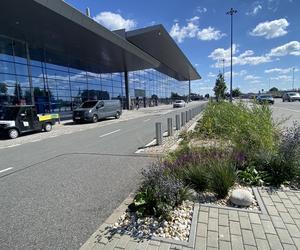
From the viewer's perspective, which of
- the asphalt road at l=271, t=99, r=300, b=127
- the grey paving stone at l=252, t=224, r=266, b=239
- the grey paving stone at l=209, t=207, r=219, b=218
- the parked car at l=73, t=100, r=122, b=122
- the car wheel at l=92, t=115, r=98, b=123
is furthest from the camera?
the car wheel at l=92, t=115, r=98, b=123

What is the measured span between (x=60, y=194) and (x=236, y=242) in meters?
3.45

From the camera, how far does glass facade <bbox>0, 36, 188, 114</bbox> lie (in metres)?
20.2

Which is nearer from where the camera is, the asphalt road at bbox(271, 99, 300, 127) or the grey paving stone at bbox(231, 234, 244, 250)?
the grey paving stone at bbox(231, 234, 244, 250)

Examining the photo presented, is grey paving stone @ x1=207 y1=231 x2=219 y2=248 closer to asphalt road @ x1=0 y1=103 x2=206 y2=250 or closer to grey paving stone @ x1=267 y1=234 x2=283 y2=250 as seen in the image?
grey paving stone @ x1=267 y1=234 x2=283 y2=250

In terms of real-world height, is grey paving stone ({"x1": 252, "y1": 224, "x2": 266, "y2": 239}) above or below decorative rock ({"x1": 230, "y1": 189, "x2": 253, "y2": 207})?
below

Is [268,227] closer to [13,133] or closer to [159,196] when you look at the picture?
[159,196]

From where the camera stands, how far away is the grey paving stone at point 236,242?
8.81 feet

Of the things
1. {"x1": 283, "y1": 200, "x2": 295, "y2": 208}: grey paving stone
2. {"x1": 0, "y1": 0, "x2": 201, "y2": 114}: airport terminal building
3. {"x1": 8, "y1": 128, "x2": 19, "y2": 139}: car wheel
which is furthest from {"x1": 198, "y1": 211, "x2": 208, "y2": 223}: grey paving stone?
{"x1": 0, "y1": 0, "x2": 201, "y2": 114}: airport terminal building

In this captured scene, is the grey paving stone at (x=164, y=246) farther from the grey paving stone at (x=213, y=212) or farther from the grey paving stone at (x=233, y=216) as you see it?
the grey paving stone at (x=233, y=216)

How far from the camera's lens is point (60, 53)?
85.1 ft

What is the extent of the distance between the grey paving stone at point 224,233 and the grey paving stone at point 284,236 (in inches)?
24.3

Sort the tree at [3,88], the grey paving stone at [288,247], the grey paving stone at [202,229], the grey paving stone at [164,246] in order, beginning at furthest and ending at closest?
the tree at [3,88]
the grey paving stone at [202,229]
the grey paving stone at [164,246]
the grey paving stone at [288,247]

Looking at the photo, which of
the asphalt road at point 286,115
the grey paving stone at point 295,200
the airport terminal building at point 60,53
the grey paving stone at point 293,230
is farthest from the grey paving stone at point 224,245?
the airport terminal building at point 60,53

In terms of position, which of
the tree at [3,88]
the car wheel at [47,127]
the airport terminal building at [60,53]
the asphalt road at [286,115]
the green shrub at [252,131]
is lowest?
the car wheel at [47,127]
